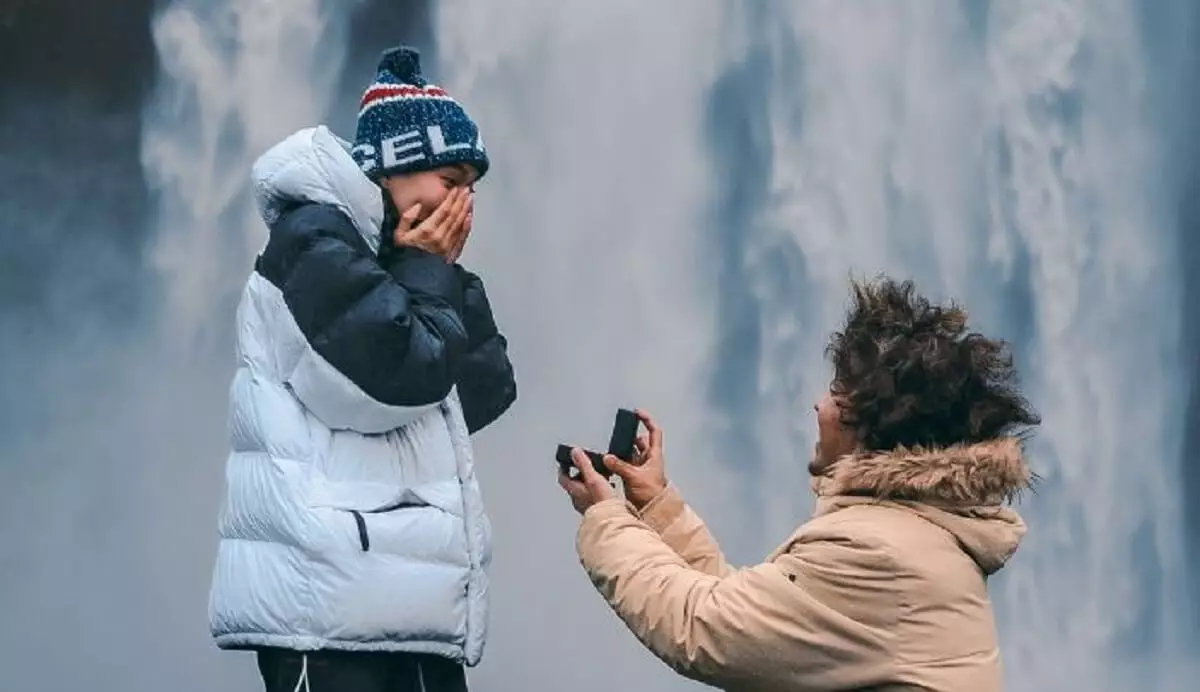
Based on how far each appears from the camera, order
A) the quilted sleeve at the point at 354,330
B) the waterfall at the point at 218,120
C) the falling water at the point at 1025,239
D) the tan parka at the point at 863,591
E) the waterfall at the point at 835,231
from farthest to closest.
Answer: the falling water at the point at 1025,239 < the waterfall at the point at 835,231 < the waterfall at the point at 218,120 < the quilted sleeve at the point at 354,330 < the tan parka at the point at 863,591

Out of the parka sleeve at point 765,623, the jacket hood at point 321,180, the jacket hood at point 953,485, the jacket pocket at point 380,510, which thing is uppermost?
the jacket hood at point 321,180

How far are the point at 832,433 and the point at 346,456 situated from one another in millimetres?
645

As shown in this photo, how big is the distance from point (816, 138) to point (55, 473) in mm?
1990

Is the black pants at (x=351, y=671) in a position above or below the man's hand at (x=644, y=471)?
below

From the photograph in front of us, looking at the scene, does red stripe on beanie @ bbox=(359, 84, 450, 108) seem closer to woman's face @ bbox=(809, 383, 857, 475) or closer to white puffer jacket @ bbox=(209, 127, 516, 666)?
white puffer jacket @ bbox=(209, 127, 516, 666)

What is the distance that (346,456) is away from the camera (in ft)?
7.39

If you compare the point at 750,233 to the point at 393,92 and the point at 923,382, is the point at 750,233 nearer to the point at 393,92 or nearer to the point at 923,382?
the point at 393,92

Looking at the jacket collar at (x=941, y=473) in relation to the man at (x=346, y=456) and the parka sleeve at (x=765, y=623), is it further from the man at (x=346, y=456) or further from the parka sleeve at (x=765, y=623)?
the man at (x=346, y=456)

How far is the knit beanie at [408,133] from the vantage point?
7.98ft

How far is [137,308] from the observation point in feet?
12.7

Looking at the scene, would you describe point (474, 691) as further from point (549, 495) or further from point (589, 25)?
point (589, 25)

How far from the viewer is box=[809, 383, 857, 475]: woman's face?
2.23 m

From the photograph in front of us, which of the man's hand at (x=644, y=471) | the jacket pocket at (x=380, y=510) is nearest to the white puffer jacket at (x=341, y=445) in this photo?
the jacket pocket at (x=380, y=510)

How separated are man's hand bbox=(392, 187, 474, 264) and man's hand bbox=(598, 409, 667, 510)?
1.21 ft
